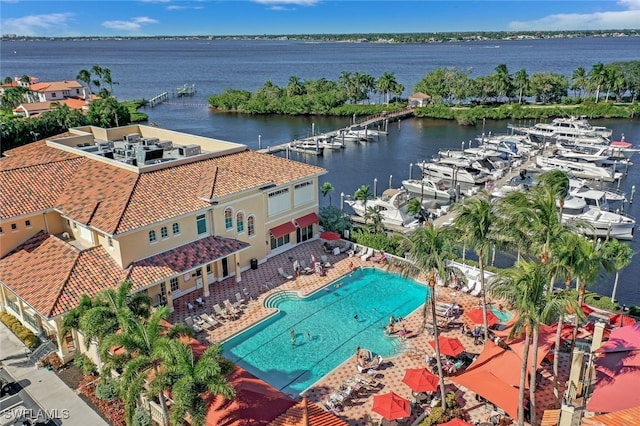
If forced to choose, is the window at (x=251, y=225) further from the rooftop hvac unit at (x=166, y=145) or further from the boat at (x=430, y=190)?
the boat at (x=430, y=190)

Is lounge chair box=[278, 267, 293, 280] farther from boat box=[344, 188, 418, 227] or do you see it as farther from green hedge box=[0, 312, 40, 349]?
green hedge box=[0, 312, 40, 349]

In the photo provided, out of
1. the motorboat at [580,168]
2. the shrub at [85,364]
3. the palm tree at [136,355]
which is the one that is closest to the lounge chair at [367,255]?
the shrub at [85,364]

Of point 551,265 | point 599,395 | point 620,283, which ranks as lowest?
point 620,283

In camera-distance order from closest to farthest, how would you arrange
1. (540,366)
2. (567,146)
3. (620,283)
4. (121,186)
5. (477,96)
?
(540,366)
(121,186)
(620,283)
(567,146)
(477,96)

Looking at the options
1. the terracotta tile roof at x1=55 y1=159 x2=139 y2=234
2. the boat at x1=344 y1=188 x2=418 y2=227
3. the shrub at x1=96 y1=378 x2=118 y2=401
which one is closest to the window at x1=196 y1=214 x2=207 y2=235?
the terracotta tile roof at x1=55 y1=159 x2=139 y2=234

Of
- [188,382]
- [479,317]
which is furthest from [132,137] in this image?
[188,382]

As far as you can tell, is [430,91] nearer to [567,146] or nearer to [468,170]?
[567,146]

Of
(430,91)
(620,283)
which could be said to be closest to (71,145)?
(620,283)
